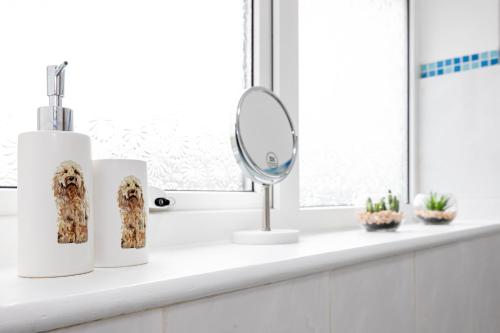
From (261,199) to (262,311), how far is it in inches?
20.2

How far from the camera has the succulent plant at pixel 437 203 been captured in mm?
1410

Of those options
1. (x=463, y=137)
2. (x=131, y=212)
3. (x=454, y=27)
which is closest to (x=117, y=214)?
(x=131, y=212)

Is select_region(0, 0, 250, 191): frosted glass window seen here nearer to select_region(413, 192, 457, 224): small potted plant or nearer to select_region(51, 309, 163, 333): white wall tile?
select_region(51, 309, 163, 333): white wall tile

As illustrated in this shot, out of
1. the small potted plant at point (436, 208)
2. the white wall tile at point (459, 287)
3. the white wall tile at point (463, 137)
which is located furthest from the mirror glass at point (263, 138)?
the white wall tile at point (463, 137)

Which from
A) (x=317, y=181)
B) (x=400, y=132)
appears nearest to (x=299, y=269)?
(x=317, y=181)

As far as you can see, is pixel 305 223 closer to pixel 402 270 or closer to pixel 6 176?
pixel 402 270

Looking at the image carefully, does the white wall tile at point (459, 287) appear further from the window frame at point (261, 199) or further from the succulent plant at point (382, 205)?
the window frame at point (261, 199)

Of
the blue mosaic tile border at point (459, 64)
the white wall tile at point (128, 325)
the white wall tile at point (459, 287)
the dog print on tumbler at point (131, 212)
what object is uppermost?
the blue mosaic tile border at point (459, 64)

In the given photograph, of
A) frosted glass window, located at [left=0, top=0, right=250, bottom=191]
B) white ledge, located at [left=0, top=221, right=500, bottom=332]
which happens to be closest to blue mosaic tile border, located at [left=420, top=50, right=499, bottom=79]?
frosted glass window, located at [left=0, top=0, right=250, bottom=191]

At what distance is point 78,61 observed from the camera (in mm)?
803

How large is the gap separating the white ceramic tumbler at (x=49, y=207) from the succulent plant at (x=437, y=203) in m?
1.15

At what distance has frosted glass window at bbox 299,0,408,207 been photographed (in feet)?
4.33

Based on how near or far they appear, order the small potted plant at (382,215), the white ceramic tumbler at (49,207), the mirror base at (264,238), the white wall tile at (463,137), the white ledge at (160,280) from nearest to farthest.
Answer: the white ledge at (160,280), the white ceramic tumbler at (49,207), the mirror base at (264,238), the small potted plant at (382,215), the white wall tile at (463,137)

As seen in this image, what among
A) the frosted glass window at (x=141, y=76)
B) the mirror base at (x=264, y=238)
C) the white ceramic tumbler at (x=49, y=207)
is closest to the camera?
the white ceramic tumbler at (x=49, y=207)
